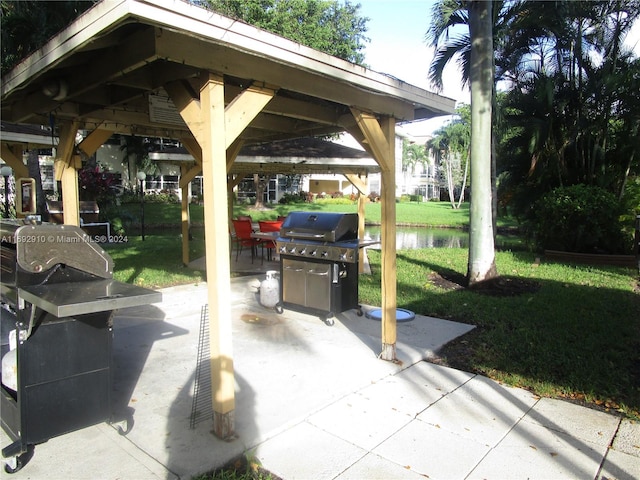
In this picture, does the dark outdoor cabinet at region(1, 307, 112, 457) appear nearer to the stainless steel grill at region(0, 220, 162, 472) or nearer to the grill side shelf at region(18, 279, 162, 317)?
the stainless steel grill at region(0, 220, 162, 472)

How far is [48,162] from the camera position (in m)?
27.4

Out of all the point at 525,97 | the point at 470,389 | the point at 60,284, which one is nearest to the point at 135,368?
the point at 60,284

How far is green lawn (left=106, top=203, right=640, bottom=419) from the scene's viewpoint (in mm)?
4109

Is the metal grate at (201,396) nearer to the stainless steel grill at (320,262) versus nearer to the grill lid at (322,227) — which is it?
Answer: the stainless steel grill at (320,262)

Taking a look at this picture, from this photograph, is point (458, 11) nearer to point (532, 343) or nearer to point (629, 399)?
point (532, 343)

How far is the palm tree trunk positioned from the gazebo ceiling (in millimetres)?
3513

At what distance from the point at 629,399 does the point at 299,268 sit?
376 centimetres

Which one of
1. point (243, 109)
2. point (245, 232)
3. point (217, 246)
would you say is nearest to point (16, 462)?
point (217, 246)

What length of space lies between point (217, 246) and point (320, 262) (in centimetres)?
289

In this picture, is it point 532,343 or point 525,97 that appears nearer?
point 532,343

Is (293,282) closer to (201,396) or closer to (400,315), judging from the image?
(400,315)

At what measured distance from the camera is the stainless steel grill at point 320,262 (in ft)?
18.2

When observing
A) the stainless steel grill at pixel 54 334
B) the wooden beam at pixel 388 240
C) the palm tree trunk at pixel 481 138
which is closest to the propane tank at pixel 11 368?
the stainless steel grill at pixel 54 334

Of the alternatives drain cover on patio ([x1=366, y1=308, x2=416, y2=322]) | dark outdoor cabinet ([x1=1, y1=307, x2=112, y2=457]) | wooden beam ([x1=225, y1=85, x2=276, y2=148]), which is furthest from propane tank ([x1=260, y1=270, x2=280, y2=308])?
wooden beam ([x1=225, y1=85, x2=276, y2=148])
